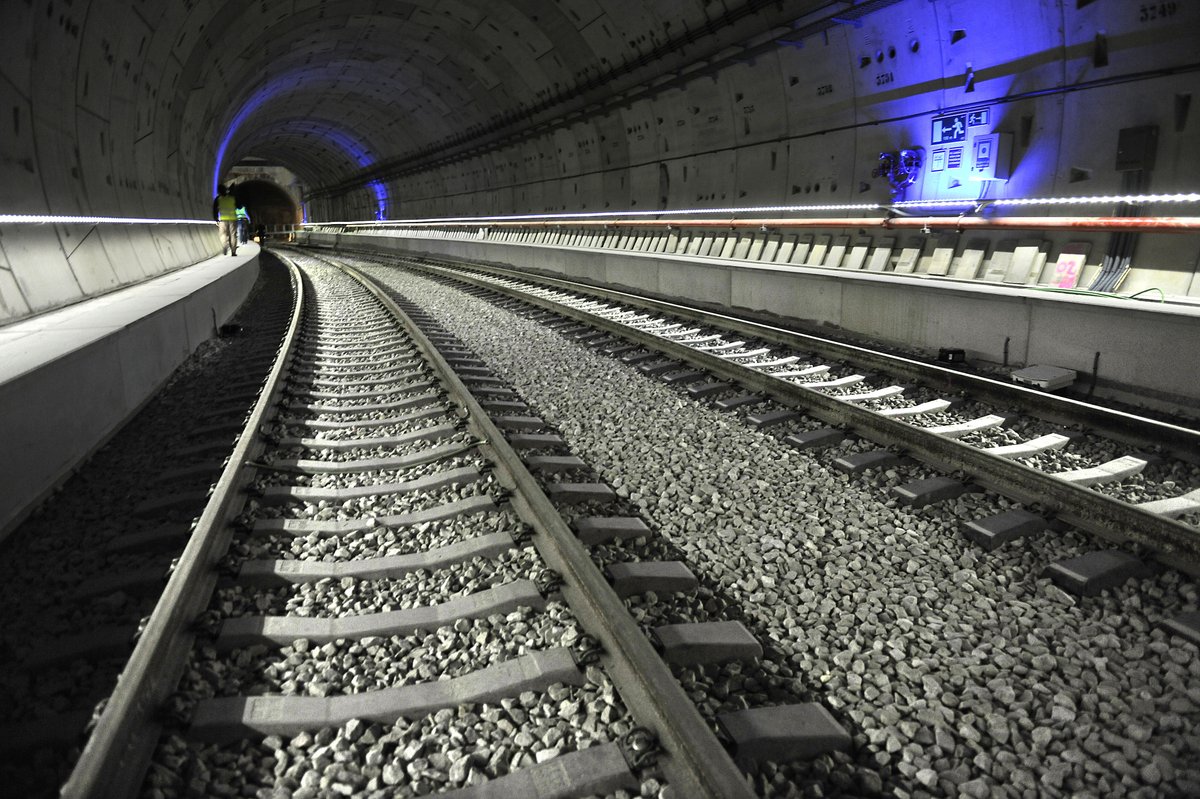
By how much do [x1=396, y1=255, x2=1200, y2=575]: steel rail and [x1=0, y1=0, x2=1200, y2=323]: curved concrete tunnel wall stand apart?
381 centimetres

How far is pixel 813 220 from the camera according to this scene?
36.2ft

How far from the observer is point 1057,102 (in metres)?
7.71

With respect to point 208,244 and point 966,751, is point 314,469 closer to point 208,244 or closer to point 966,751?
point 966,751

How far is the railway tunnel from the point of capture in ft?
13.9

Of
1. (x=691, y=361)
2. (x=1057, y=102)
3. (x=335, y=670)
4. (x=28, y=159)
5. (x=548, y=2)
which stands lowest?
(x=691, y=361)

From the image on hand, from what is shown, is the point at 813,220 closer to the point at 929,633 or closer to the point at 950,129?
the point at 950,129

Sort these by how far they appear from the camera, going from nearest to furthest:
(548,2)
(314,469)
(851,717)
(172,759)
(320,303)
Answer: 1. (172,759)
2. (851,717)
3. (314,469)
4. (320,303)
5. (548,2)

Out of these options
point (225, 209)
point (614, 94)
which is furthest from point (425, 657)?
point (225, 209)

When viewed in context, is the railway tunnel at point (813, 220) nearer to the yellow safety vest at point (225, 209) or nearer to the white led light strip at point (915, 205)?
the white led light strip at point (915, 205)

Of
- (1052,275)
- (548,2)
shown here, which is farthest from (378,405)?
(548,2)

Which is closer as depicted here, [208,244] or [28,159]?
[28,159]

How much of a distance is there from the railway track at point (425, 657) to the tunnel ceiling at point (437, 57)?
30.0ft

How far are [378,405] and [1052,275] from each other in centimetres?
701

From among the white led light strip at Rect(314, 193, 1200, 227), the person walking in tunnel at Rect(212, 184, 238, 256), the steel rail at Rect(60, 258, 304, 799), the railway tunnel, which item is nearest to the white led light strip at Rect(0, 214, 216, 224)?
the railway tunnel
